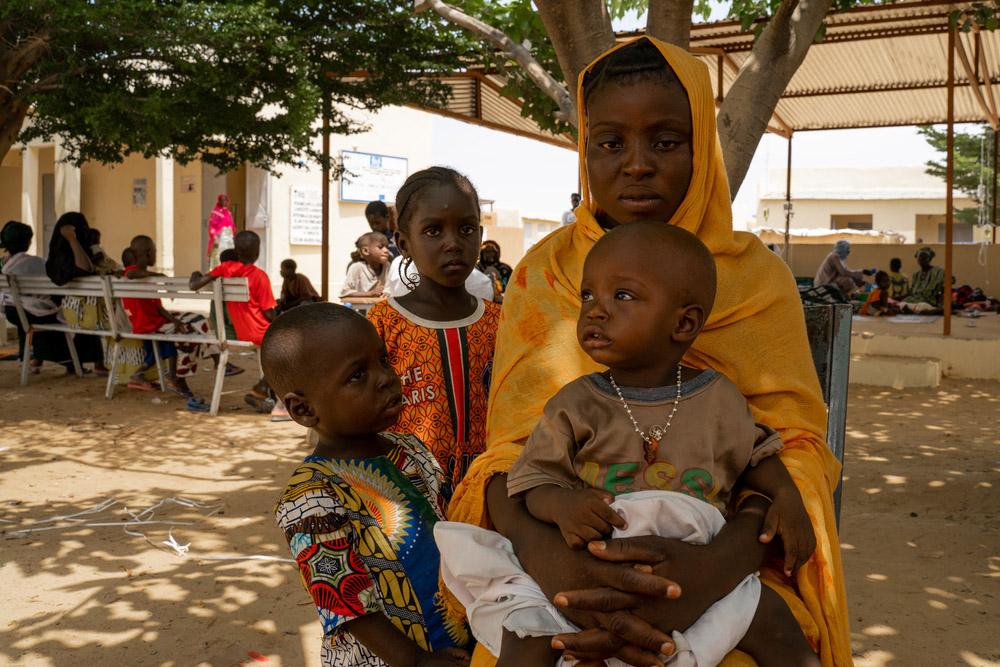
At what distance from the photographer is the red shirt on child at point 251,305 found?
768 cm

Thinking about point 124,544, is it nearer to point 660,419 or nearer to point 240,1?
point 660,419

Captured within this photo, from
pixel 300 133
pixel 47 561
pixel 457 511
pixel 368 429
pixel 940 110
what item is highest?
pixel 940 110

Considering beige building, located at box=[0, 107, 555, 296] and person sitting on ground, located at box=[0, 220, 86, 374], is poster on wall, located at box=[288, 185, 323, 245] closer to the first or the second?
beige building, located at box=[0, 107, 555, 296]

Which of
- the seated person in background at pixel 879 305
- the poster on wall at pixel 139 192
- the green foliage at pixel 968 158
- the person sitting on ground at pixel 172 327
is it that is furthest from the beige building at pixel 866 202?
the person sitting on ground at pixel 172 327

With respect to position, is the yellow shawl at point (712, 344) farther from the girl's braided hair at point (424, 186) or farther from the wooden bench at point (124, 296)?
the wooden bench at point (124, 296)

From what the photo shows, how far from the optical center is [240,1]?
7559 millimetres

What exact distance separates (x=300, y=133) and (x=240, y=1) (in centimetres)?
125

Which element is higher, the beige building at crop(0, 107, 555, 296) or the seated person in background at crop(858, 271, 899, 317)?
the beige building at crop(0, 107, 555, 296)

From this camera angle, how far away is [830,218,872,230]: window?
42.1 m

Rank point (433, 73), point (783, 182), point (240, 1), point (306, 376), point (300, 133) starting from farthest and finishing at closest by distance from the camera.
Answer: point (783, 182) < point (433, 73) < point (300, 133) < point (240, 1) < point (306, 376)

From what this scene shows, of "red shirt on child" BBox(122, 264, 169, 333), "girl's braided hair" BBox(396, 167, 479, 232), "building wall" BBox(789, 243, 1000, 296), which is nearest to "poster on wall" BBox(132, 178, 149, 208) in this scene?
"red shirt on child" BBox(122, 264, 169, 333)

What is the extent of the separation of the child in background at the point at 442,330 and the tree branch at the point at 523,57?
2.30m

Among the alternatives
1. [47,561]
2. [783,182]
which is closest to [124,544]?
[47,561]

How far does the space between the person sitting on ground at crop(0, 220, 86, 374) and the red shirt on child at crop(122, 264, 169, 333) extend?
1.63 metres
